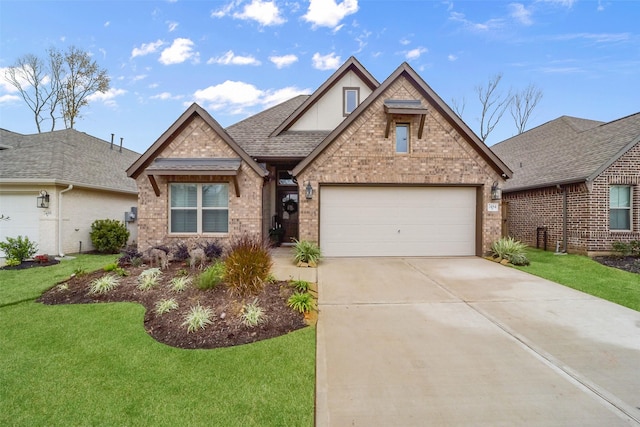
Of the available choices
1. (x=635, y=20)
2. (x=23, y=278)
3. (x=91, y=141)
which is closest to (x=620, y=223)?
(x=635, y=20)

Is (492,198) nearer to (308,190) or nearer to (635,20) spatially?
(308,190)

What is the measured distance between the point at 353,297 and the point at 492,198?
7037 millimetres

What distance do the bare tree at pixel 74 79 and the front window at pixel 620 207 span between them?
33.2m

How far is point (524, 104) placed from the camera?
105 feet

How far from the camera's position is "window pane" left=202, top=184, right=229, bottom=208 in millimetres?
9906

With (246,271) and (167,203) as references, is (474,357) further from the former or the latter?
(167,203)

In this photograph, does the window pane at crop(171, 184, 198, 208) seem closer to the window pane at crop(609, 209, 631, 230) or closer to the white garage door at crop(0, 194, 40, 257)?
the white garage door at crop(0, 194, 40, 257)

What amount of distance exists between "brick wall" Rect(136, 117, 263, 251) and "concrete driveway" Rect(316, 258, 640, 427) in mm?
4352

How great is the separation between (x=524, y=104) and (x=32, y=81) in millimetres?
45910

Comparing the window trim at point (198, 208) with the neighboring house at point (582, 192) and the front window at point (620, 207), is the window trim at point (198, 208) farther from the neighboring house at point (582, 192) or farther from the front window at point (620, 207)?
the front window at point (620, 207)

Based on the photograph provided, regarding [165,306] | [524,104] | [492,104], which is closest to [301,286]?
[165,306]

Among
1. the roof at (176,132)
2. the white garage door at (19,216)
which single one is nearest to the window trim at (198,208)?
the roof at (176,132)

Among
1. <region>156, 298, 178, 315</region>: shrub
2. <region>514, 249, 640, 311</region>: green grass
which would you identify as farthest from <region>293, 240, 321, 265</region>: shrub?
<region>514, 249, 640, 311</region>: green grass

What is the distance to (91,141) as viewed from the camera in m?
16.0
